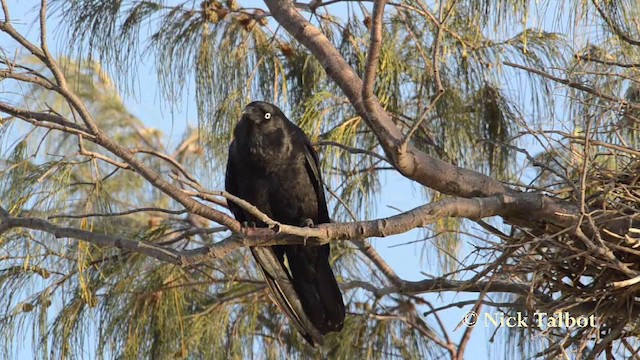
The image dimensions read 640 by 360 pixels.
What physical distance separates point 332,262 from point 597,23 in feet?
4.62

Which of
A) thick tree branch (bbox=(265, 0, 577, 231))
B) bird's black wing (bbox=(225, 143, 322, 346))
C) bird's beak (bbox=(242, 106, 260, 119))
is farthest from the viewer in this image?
bird's beak (bbox=(242, 106, 260, 119))

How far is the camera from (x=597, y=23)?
3172 mm


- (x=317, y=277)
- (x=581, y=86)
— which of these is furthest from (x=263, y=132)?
(x=581, y=86)

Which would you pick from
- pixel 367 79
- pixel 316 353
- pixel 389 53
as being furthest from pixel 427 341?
pixel 367 79

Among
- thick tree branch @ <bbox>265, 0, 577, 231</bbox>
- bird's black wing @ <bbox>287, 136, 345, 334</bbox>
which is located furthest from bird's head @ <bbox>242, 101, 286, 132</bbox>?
thick tree branch @ <bbox>265, 0, 577, 231</bbox>

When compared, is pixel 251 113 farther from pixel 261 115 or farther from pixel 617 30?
pixel 617 30

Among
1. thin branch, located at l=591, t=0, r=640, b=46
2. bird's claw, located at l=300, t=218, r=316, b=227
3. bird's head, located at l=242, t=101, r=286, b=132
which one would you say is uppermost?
bird's head, located at l=242, t=101, r=286, b=132

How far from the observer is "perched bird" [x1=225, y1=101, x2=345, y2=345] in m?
3.44

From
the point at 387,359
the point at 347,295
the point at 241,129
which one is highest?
the point at 241,129

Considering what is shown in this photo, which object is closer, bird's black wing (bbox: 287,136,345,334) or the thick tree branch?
the thick tree branch

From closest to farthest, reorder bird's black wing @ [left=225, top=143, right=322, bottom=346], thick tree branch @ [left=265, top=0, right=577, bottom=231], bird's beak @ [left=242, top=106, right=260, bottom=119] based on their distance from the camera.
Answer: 1. thick tree branch @ [left=265, top=0, right=577, bottom=231]
2. bird's black wing @ [left=225, top=143, right=322, bottom=346]
3. bird's beak @ [left=242, top=106, right=260, bottom=119]

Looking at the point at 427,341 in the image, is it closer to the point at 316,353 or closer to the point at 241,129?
the point at 316,353

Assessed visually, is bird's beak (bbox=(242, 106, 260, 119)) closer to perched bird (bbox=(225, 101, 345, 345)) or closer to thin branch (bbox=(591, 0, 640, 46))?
perched bird (bbox=(225, 101, 345, 345))

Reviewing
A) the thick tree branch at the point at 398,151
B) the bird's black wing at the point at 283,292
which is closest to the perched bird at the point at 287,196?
the bird's black wing at the point at 283,292
